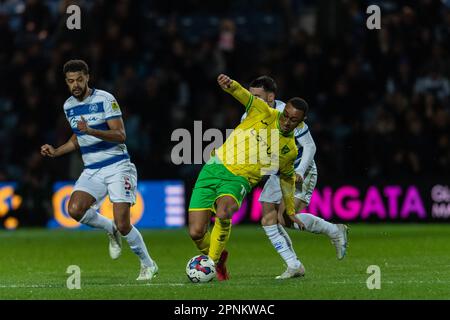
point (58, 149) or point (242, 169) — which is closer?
point (242, 169)

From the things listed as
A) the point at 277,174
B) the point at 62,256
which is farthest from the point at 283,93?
the point at 277,174

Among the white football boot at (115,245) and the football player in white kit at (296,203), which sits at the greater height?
the football player in white kit at (296,203)

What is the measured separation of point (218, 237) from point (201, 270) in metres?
0.40

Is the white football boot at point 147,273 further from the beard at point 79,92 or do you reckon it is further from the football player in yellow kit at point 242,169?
the beard at point 79,92

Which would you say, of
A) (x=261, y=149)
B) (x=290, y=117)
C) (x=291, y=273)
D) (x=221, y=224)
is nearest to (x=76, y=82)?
(x=261, y=149)

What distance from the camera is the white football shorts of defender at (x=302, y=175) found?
41.1 feet

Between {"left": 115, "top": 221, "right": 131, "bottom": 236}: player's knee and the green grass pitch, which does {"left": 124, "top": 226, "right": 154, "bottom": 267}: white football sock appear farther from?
the green grass pitch

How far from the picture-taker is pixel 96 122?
488 inches

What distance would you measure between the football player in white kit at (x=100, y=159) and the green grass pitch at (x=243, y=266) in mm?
→ 528

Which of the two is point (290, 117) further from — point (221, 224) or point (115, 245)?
point (115, 245)

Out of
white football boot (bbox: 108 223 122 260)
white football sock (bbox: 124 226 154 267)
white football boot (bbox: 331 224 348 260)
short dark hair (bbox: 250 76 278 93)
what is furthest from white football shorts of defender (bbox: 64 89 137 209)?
white football boot (bbox: 331 224 348 260)

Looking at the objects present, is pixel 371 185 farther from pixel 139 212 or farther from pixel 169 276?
pixel 169 276

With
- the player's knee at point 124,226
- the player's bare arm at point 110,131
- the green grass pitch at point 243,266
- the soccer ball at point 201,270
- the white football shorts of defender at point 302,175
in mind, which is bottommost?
the green grass pitch at point 243,266

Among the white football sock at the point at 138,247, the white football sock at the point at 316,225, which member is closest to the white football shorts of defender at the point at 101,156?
the white football sock at the point at 138,247
